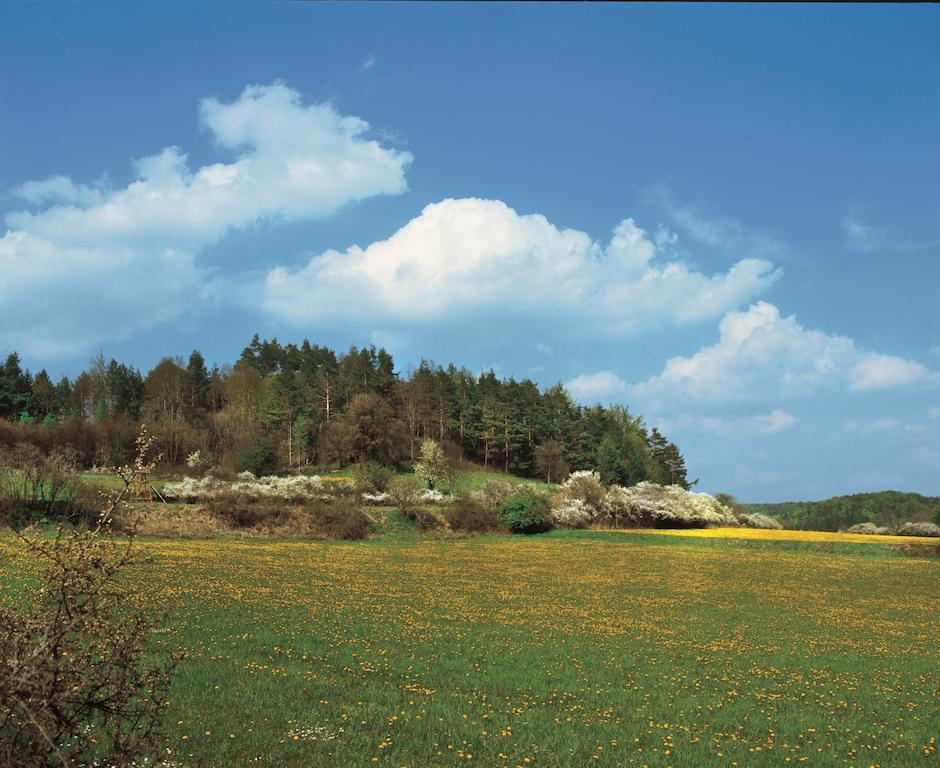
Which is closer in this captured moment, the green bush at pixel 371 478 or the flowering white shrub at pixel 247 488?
the flowering white shrub at pixel 247 488

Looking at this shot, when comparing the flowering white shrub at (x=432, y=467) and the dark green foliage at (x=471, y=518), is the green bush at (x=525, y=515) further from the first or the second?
the flowering white shrub at (x=432, y=467)

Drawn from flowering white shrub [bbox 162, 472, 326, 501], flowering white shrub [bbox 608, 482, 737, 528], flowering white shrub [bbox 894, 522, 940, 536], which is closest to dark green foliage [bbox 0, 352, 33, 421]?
flowering white shrub [bbox 162, 472, 326, 501]

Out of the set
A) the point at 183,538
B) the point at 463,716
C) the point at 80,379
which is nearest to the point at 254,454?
the point at 183,538

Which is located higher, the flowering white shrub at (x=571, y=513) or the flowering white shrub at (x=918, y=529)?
the flowering white shrub at (x=571, y=513)

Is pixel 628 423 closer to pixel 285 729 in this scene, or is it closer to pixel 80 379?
pixel 80 379

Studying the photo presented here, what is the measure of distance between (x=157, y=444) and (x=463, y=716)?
3289 inches

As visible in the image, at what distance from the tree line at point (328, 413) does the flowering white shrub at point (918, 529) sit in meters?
40.7

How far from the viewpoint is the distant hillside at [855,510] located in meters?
98.1

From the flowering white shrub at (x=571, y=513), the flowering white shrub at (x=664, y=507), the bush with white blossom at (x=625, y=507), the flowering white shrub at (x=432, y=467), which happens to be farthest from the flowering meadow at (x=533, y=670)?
the flowering white shrub at (x=432, y=467)

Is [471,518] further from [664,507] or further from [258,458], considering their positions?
[258,458]

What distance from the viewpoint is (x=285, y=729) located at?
10.1 meters

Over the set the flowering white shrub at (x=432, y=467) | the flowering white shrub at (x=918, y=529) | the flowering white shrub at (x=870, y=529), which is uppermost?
the flowering white shrub at (x=432, y=467)

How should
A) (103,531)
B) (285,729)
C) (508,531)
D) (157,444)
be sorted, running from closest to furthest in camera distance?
(103,531) → (285,729) → (508,531) → (157,444)

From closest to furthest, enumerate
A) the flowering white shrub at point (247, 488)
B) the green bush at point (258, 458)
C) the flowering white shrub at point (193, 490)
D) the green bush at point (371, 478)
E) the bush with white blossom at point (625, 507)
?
the flowering white shrub at point (193, 490) < the flowering white shrub at point (247, 488) < the green bush at point (371, 478) < the bush with white blossom at point (625, 507) < the green bush at point (258, 458)
